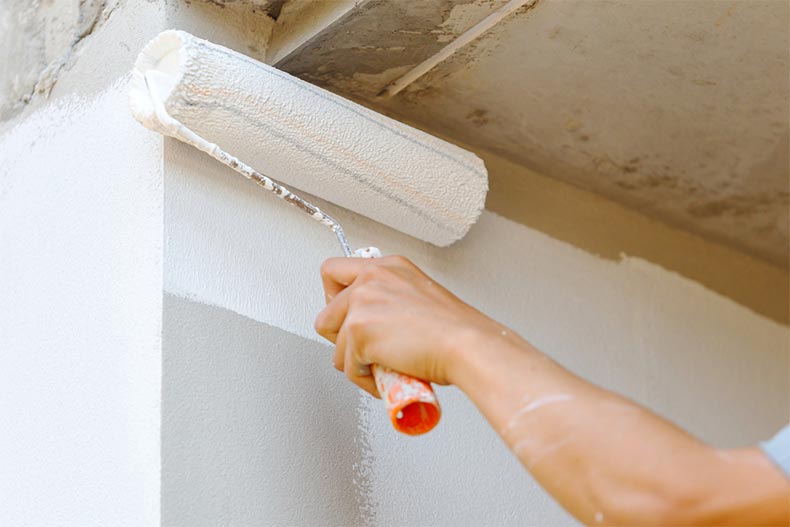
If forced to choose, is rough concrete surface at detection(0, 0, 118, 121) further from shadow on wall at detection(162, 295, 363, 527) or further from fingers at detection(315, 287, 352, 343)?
fingers at detection(315, 287, 352, 343)

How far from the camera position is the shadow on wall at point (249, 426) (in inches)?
53.6

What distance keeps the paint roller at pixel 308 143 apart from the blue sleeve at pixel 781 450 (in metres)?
0.39

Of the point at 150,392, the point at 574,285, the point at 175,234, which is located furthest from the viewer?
the point at 574,285

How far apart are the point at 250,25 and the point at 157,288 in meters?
0.48

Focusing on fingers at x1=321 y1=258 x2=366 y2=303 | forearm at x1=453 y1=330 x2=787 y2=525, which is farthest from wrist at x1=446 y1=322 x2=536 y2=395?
fingers at x1=321 y1=258 x2=366 y2=303

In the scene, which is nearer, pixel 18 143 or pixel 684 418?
pixel 18 143

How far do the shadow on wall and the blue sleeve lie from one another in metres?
0.62

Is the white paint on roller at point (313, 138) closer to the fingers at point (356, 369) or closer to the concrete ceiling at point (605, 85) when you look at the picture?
the concrete ceiling at point (605, 85)

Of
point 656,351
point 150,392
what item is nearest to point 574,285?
A: point 656,351

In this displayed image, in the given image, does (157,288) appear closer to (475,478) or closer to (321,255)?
(321,255)

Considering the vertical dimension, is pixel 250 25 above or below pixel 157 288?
above

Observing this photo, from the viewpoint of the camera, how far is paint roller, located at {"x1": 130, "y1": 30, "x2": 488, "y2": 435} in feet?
4.82

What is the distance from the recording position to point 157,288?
142 centimetres

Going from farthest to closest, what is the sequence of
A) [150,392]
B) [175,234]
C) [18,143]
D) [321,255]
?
[18,143] → [321,255] → [175,234] → [150,392]
